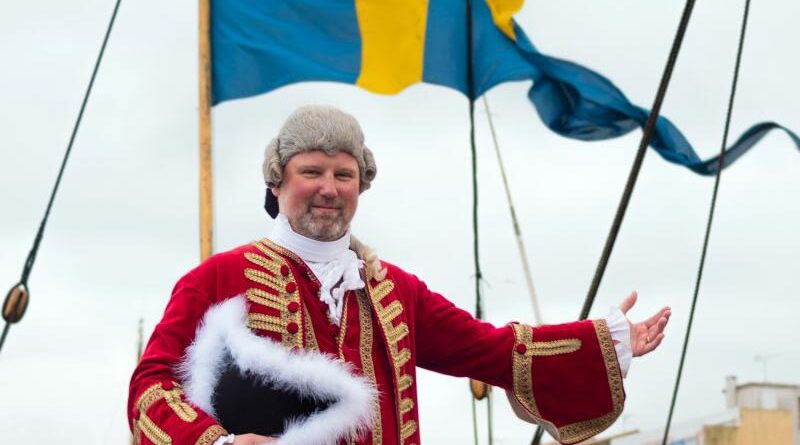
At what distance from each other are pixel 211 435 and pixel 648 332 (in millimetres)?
1353

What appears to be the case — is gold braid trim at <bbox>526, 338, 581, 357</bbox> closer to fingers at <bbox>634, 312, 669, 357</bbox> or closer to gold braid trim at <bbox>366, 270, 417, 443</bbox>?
fingers at <bbox>634, 312, 669, 357</bbox>

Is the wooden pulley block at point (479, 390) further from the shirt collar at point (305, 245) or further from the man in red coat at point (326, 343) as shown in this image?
the shirt collar at point (305, 245)

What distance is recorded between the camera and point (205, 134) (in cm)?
816

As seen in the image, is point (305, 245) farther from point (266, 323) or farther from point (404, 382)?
point (404, 382)

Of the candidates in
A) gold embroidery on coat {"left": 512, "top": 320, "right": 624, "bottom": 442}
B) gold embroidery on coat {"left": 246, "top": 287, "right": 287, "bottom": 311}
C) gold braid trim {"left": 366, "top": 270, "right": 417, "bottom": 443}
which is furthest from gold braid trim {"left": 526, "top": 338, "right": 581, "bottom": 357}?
gold embroidery on coat {"left": 246, "top": 287, "right": 287, "bottom": 311}

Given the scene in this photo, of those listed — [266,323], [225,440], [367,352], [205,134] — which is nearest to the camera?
[225,440]

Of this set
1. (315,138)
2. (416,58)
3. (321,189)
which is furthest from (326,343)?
(416,58)

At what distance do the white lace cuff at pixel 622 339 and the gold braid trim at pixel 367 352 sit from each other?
716mm

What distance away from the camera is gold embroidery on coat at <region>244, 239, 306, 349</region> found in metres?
4.34

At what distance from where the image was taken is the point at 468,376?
15.6ft

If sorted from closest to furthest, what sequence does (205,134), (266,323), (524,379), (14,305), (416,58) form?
1. (266,323)
2. (524,379)
3. (14,305)
4. (205,134)
5. (416,58)

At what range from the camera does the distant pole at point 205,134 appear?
25.7 feet

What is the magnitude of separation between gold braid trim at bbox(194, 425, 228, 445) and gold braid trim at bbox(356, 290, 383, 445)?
0.43 meters

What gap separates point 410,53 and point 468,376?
16.2 feet
